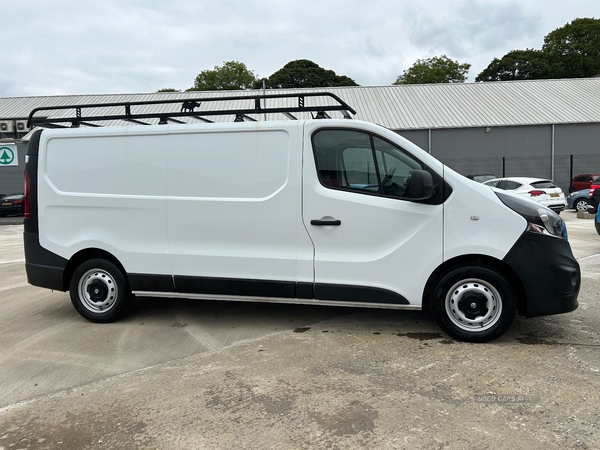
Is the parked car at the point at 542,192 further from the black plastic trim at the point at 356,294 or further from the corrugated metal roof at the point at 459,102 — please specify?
the black plastic trim at the point at 356,294

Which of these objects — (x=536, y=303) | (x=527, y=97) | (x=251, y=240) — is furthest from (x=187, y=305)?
(x=527, y=97)

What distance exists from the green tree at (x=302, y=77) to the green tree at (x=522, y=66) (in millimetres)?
17921

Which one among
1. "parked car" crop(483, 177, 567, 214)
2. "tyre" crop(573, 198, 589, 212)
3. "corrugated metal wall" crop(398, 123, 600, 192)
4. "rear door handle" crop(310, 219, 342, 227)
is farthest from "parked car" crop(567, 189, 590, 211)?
"rear door handle" crop(310, 219, 342, 227)

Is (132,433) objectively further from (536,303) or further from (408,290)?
(536,303)

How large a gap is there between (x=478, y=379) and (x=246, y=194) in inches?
99.4

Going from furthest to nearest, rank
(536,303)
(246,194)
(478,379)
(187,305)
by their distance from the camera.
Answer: (187,305) < (246,194) < (536,303) < (478,379)

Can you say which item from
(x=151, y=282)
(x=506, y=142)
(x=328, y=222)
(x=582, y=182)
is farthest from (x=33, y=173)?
(x=506, y=142)

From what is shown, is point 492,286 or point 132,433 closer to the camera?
point 132,433

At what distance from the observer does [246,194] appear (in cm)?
445

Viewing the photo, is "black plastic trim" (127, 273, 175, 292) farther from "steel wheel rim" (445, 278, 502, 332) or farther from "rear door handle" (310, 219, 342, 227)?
"steel wheel rim" (445, 278, 502, 332)

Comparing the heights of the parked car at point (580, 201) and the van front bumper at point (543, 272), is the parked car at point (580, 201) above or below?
above

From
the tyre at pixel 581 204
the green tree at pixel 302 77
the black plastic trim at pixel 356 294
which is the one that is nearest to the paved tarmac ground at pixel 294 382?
the black plastic trim at pixel 356 294

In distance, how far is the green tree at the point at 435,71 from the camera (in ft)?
189

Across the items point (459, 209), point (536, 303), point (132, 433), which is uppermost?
point (459, 209)
